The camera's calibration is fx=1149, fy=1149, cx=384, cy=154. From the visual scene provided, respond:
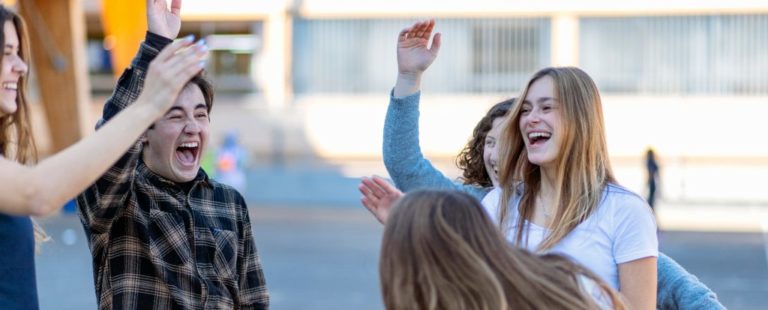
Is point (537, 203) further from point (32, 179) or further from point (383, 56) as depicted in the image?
point (383, 56)

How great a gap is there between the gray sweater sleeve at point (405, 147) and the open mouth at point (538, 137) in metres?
0.49

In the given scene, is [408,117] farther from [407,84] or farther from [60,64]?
[60,64]

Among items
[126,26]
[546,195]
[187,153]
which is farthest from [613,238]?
[126,26]

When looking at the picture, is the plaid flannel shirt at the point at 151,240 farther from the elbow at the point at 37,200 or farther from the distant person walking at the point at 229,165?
the distant person walking at the point at 229,165

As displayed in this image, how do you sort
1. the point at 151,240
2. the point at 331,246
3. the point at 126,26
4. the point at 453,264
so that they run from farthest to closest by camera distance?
the point at 126,26, the point at 331,246, the point at 151,240, the point at 453,264

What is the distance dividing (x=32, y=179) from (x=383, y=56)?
2689 cm

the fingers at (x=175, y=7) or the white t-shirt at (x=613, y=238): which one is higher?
the fingers at (x=175, y=7)

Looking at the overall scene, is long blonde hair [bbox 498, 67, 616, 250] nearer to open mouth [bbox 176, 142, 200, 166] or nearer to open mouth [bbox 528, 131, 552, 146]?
open mouth [bbox 528, 131, 552, 146]

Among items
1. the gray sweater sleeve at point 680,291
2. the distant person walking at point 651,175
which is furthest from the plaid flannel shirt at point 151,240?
the distant person walking at point 651,175

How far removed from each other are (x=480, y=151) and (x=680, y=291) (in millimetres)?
1210

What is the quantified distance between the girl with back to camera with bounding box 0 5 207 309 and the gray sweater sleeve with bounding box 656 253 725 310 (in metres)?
1.45

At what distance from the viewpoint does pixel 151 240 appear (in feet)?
9.84

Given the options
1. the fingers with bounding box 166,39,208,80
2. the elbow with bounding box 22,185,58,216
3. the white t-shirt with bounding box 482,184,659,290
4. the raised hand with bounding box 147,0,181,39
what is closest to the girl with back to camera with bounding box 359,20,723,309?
the white t-shirt with bounding box 482,184,659,290

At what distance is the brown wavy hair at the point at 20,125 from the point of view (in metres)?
2.74
